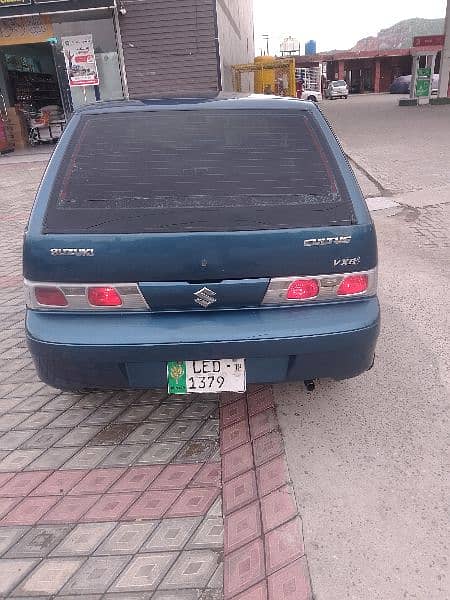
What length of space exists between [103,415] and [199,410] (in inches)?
23.1

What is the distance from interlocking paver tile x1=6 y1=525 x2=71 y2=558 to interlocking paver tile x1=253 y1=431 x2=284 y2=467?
97 cm

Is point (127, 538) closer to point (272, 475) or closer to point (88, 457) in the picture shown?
point (88, 457)

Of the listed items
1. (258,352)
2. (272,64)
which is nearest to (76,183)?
(258,352)

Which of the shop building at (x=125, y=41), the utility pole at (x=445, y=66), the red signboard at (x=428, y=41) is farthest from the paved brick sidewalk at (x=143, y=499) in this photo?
the red signboard at (x=428, y=41)

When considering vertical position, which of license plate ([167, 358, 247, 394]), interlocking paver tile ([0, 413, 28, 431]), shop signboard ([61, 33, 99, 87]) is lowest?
interlocking paver tile ([0, 413, 28, 431])

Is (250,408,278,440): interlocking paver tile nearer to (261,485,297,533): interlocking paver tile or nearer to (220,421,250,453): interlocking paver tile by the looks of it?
(220,421,250,453): interlocking paver tile

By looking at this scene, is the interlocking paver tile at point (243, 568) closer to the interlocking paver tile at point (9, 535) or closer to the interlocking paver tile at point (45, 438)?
the interlocking paver tile at point (9, 535)

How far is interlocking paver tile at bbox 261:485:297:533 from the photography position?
216 cm

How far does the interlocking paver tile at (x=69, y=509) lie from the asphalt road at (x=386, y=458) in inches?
39.3

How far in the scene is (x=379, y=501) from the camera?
2.25 metres

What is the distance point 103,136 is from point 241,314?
1.22m

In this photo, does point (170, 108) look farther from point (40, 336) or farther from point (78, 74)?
point (78, 74)

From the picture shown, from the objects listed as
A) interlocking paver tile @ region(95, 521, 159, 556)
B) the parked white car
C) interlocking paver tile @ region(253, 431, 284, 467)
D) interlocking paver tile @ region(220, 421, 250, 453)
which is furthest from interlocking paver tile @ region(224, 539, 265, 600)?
the parked white car

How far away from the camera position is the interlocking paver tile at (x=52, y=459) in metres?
2.57
